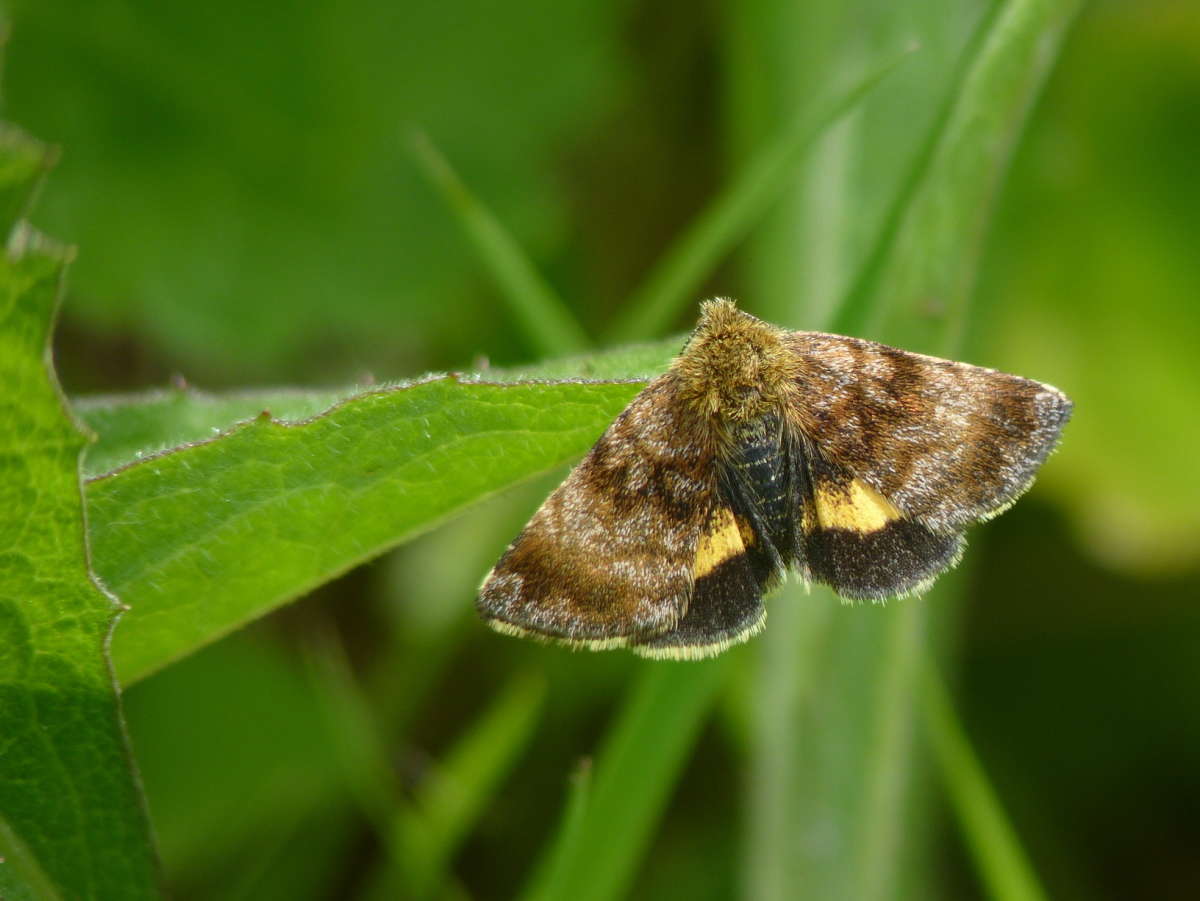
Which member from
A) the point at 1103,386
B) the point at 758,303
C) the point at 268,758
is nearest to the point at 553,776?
the point at 268,758

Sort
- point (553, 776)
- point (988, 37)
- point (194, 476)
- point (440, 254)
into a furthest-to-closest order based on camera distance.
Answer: point (440, 254) < point (553, 776) < point (988, 37) < point (194, 476)

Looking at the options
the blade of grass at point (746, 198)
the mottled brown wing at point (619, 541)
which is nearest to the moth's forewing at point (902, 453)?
the mottled brown wing at point (619, 541)

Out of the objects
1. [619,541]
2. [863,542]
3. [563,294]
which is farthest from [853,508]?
[563,294]

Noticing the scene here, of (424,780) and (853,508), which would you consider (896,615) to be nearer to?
(853,508)

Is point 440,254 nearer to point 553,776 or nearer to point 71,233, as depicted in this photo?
point 71,233

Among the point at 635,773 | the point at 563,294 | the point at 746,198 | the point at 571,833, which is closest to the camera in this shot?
the point at 571,833

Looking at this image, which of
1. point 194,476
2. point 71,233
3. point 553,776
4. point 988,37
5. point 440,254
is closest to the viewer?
point 194,476
